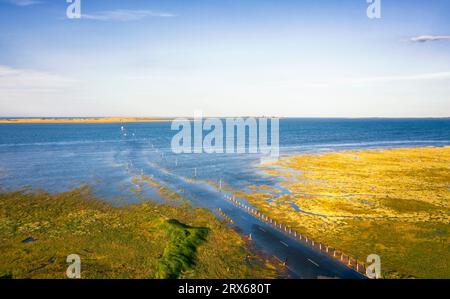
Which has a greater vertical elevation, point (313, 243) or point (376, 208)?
point (376, 208)

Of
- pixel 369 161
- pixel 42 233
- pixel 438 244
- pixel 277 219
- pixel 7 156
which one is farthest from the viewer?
pixel 7 156

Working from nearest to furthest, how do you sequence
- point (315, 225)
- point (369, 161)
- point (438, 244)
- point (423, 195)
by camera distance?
point (438, 244)
point (315, 225)
point (423, 195)
point (369, 161)

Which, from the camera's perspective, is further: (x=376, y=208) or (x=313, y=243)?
(x=376, y=208)

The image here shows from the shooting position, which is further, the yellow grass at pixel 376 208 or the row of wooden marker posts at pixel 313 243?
the yellow grass at pixel 376 208

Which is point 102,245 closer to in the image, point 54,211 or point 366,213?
point 54,211

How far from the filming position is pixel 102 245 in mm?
49469

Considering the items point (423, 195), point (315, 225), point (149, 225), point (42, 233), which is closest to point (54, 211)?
point (42, 233)

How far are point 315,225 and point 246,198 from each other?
74.3ft

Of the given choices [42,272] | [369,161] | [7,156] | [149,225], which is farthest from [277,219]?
[7,156]

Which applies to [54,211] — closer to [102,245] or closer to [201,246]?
[102,245]

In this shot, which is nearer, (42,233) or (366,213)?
(42,233)

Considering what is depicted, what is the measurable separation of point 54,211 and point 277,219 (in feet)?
155

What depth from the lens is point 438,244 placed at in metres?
49.3

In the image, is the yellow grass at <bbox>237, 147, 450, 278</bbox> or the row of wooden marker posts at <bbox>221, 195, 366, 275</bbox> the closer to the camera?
the row of wooden marker posts at <bbox>221, 195, 366, 275</bbox>
